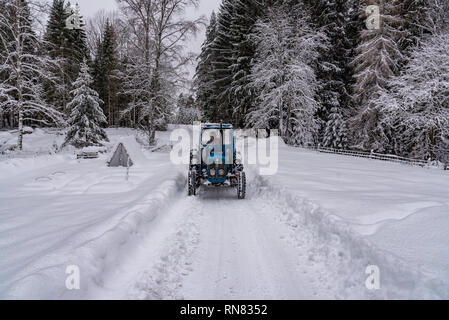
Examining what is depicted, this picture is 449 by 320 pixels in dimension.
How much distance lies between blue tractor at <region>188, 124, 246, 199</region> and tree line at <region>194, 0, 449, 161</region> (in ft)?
47.6

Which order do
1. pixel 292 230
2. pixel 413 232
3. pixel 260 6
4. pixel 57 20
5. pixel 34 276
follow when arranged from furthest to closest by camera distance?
pixel 57 20, pixel 260 6, pixel 292 230, pixel 413 232, pixel 34 276

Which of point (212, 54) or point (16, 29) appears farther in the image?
point (212, 54)

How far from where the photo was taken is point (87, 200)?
8.21 metres

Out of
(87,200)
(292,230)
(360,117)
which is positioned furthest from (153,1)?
(292,230)

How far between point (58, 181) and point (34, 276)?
937 centimetres

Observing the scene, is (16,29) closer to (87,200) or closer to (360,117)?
(87,200)

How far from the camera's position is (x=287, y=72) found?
25.0 meters

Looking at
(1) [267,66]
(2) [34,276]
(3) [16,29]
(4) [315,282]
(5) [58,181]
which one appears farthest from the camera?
(1) [267,66]

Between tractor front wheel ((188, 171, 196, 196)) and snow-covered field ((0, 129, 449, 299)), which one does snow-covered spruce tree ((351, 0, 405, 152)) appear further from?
tractor front wheel ((188, 171, 196, 196))

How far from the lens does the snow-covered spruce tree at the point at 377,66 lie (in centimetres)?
2033

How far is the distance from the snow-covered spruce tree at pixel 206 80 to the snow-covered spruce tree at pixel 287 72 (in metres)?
10.3

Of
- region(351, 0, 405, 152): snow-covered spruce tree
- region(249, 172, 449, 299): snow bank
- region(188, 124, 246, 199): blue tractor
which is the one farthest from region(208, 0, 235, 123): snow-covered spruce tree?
region(249, 172, 449, 299): snow bank

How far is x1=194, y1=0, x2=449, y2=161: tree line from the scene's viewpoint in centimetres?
1866

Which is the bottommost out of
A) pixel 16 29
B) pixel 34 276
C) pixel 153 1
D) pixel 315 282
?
pixel 315 282
